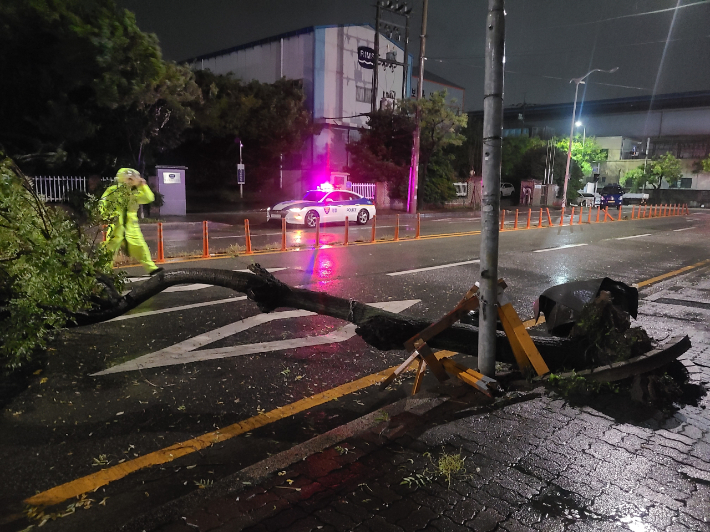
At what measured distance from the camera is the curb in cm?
280

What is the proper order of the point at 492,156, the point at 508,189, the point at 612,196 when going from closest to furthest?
the point at 492,156 < the point at 612,196 < the point at 508,189

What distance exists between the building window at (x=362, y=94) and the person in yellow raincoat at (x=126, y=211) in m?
34.1

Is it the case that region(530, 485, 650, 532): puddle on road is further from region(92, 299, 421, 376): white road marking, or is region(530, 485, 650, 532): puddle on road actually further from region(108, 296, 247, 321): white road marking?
region(108, 296, 247, 321): white road marking

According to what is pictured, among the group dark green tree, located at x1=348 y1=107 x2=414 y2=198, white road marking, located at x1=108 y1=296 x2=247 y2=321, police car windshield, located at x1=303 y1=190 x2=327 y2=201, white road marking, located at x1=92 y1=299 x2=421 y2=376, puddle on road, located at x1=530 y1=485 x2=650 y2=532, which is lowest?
white road marking, located at x1=92 y1=299 x2=421 y2=376

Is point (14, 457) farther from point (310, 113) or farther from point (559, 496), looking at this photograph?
point (310, 113)

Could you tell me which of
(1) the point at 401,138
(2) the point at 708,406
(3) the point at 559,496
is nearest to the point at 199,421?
(3) the point at 559,496

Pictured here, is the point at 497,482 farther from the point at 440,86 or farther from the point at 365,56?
the point at 440,86

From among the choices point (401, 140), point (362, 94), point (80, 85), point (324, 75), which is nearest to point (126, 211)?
point (80, 85)

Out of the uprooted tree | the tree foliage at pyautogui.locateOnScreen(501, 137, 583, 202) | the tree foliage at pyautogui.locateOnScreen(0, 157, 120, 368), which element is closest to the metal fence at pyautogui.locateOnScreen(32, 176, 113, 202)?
the uprooted tree

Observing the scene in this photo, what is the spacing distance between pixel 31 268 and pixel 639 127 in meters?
80.5

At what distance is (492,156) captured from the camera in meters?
4.09

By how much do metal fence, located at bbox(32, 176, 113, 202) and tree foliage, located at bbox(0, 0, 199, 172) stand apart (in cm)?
64

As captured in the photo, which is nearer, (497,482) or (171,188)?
(497,482)

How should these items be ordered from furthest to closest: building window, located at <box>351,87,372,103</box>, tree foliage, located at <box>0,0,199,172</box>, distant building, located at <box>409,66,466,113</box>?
1. distant building, located at <box>409,66,466,113</box>
2. building window, located at <box>351,87,372,103</box>
3. tree foliage, located at <box>0,0,199,172</box>
